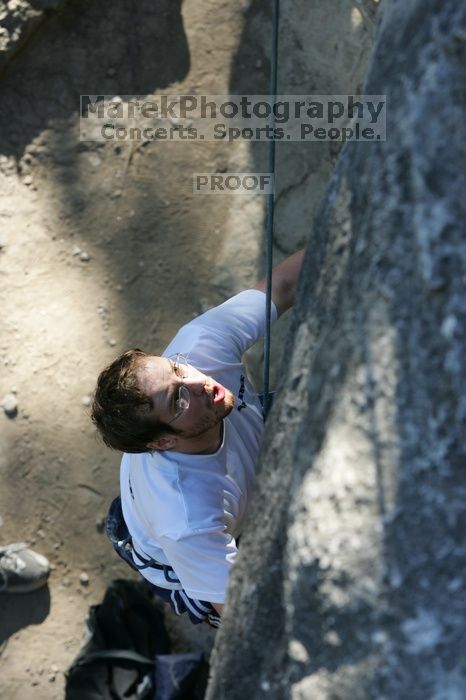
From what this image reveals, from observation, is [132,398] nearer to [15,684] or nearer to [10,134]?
[15,684]

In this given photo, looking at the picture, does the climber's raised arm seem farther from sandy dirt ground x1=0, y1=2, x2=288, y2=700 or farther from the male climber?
sandy dirt ground x1=0, y1=2, x2=288, y2=700

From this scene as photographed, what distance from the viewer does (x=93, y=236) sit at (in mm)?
3268

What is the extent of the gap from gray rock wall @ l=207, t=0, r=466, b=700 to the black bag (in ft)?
5.25

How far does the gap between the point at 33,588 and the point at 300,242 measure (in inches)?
65.2

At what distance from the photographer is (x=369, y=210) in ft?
3.71

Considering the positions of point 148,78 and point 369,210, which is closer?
point 369,210

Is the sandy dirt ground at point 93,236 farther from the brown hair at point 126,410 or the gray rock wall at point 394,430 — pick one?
the gray rock wall at point 394,430

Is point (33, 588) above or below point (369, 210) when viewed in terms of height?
below

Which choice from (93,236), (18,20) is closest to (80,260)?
(93,236)

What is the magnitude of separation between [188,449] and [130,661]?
1238mm

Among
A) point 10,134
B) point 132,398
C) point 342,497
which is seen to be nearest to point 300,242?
point 10,134

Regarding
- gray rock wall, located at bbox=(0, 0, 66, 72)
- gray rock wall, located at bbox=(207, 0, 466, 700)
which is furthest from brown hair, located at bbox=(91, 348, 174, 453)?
gray rock wall, located at bbox=(0, 0, 66, 72)

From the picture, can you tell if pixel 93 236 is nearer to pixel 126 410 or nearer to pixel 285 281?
pixel 285 281

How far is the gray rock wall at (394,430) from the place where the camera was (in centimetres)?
102
